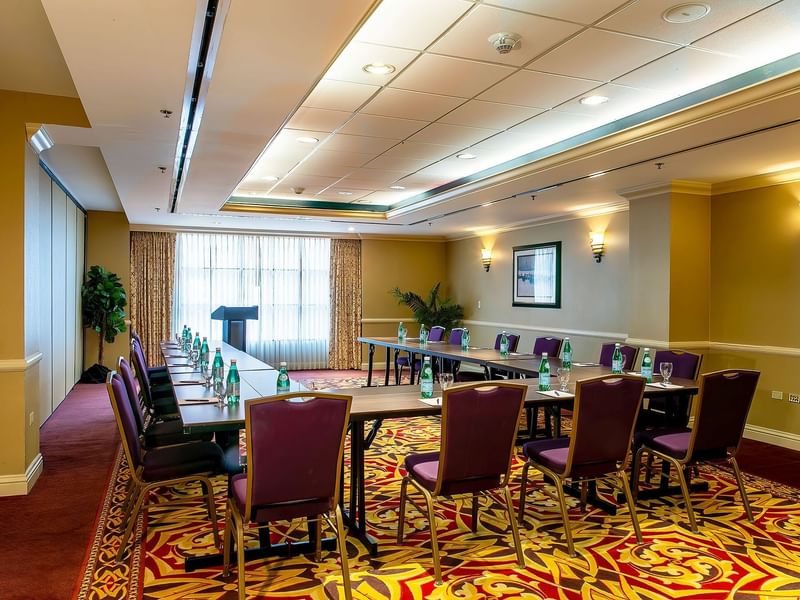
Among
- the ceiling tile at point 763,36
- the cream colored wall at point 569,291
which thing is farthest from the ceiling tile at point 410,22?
the cream colored wall at point 569,291

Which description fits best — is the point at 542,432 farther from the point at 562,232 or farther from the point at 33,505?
the point at 33,505

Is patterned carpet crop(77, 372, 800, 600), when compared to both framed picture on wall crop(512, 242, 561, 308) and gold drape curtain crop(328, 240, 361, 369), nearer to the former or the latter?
framed picture on wall crop(512, 242, 561, 308)

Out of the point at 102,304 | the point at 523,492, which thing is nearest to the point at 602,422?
the point at 523,492

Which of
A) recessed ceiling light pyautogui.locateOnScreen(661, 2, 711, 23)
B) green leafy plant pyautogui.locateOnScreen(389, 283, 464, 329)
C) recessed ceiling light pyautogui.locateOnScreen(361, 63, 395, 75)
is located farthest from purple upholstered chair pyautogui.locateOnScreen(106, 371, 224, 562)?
green leafy plant pyautogui.locateOnScreen(389, 283, 464, 329)

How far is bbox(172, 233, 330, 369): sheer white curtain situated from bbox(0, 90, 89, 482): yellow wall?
6.39 metres

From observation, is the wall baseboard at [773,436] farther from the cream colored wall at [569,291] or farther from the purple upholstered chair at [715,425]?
the purple upholstered chair at [715,425]

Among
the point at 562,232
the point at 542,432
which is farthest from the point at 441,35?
the point at 562,232

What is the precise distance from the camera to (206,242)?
10.6 metres

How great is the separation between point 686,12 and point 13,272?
4493 mm

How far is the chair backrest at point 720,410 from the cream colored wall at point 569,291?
387cm

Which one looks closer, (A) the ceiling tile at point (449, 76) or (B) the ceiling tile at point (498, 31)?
(B) the ceiling tile at point (498, 31)

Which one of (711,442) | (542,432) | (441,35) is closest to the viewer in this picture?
(441,35)

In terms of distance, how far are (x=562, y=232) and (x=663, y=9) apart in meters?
5.79

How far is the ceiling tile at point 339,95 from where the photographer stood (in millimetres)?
4078
